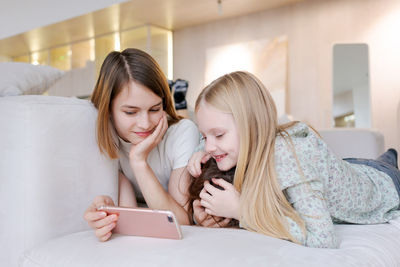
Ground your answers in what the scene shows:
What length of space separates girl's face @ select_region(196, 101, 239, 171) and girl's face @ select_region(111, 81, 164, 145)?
26 cm

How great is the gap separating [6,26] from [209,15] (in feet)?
8.95

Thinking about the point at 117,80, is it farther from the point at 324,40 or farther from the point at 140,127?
the point at 324,40

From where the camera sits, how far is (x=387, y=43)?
4184mm

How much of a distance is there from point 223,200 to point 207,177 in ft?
0.52

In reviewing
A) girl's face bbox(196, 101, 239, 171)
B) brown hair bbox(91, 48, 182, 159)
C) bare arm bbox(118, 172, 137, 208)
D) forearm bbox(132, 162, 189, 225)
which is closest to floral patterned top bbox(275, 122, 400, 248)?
girl's face bbox(196, 101, 239, 171)

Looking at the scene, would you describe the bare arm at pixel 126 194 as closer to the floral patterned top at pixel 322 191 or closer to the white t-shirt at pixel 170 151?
the white t-shirt at pixel 170 151

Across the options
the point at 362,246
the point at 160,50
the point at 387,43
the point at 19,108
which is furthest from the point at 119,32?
the point at 362,246

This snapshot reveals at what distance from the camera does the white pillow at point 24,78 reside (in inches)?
48.3

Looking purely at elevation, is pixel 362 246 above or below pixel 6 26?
below

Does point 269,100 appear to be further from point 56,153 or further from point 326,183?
point 56,153

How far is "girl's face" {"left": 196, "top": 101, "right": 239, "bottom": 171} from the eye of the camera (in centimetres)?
103

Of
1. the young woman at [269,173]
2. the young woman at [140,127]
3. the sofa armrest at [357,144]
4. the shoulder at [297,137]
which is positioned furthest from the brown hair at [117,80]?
the sofa armrest at [357,144]

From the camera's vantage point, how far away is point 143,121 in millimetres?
1271

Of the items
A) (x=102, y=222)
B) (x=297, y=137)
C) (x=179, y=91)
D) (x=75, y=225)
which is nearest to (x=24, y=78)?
(x=75, y=225)
